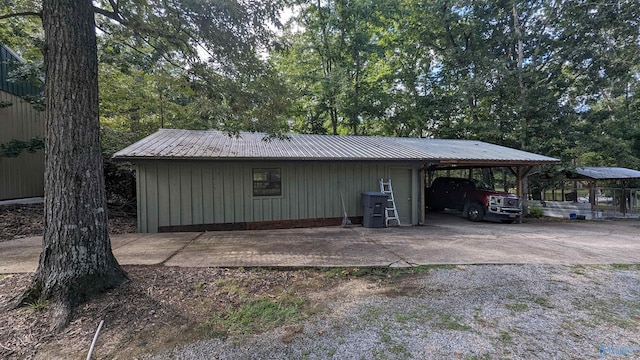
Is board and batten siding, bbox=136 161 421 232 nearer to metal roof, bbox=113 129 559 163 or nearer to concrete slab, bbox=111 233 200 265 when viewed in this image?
metal roof, bbox=113 129 559 163

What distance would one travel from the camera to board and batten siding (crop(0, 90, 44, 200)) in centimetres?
→ 823

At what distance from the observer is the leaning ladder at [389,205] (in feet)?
28.7

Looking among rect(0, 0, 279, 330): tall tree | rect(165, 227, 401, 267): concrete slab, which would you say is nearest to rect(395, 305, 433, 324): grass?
rect(165, 227, 401, 267): concrete slab

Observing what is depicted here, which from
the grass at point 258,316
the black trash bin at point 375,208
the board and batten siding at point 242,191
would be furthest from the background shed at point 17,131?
the black trash bin at point 375,208

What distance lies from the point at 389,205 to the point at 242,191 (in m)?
4.48

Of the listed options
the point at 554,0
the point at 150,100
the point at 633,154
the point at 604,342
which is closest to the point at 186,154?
the point at 150,100

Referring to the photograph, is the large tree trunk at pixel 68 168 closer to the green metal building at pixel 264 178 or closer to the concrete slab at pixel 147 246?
the concrete slab at pixel 147 246

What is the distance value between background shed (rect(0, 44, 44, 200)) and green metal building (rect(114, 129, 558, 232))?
4.07 metres

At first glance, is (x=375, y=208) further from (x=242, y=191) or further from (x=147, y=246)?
(x=147, y=246)

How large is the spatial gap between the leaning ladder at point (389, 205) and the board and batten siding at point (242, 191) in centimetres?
21

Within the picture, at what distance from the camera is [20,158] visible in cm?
880

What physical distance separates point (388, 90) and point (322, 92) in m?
4.42

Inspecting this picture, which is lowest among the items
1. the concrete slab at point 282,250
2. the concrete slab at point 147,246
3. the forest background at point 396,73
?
the concrete slab at point 282,250

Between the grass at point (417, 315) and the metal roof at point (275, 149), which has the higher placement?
the metal roof at point (275, 149)
